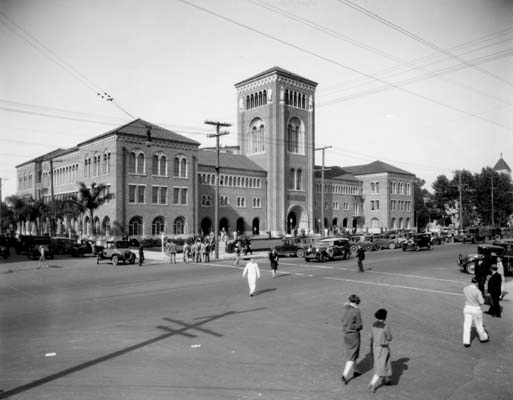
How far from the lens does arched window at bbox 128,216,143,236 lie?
45541 mm

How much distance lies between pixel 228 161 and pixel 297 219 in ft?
51.2

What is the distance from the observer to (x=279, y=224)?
208 feet

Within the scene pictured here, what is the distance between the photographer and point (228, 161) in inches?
2473

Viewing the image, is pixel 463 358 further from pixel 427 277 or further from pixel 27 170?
pixel 27 170

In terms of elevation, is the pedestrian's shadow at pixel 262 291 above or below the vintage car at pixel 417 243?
below

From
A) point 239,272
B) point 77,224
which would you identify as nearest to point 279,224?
point 77,224

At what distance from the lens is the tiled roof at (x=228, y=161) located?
2345 inches

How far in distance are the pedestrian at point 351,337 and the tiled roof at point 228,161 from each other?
51.7m

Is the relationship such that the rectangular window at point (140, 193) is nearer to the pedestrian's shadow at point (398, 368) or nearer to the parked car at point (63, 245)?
the parked car at point (63, 245)

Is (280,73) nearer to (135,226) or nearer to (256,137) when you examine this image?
(256,137)

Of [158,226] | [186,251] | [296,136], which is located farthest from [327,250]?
[296,136]

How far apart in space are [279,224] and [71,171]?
3107 centimetres

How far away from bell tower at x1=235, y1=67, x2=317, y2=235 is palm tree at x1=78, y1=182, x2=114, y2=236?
2682 centimetres

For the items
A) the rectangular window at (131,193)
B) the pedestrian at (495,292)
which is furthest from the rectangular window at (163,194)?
the pedestrian at (495,292)
